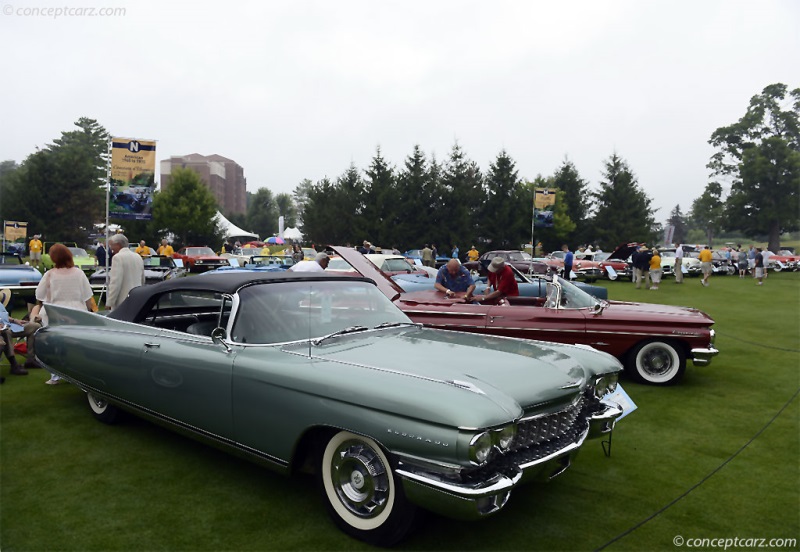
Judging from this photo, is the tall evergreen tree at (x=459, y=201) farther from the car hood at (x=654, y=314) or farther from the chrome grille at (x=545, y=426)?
the chrome grille at (x=545, y=426)

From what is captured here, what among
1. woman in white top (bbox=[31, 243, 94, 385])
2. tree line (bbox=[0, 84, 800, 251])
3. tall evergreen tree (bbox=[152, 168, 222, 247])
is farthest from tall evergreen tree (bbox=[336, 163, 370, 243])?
woman in white top (bbox=[31, 243, 94, 385])

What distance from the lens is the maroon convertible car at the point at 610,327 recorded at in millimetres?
6574

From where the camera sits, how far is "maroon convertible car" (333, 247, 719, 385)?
657 centimetres

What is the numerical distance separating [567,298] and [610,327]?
2.01ft

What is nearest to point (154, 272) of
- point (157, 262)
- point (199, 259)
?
point (157, 262)

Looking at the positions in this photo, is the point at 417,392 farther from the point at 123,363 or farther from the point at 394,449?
the point at 123,363

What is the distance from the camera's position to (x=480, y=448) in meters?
2.62

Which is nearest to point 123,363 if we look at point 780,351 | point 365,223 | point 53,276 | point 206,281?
point 206,281

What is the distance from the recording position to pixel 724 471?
13.6 ft

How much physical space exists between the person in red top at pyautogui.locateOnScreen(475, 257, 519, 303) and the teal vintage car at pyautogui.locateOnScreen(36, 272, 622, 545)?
3166 millimetres

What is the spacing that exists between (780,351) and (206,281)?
8.91 meters

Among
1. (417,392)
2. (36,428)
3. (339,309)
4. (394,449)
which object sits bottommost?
(36,428)

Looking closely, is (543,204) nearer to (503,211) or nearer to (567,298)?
(567,298)

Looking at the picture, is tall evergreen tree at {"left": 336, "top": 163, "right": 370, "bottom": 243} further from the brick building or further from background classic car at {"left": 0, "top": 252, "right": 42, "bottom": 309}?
the brick building
